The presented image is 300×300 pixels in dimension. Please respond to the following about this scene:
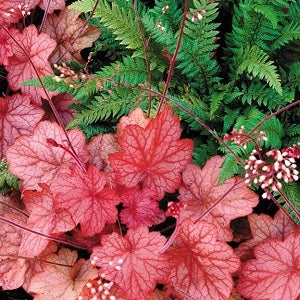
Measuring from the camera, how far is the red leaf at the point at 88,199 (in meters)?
1.54

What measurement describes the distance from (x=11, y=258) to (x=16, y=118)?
543 mm

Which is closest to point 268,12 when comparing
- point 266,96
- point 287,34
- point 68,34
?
point 287,34

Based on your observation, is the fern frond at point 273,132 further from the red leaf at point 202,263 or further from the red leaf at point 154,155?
the red leaf at point 202,263

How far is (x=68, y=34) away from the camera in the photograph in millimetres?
2129

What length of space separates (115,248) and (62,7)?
111 cm

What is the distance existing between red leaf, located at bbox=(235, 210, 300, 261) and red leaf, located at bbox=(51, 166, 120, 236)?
1.45 ft

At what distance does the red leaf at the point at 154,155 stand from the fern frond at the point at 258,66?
1.14 ft

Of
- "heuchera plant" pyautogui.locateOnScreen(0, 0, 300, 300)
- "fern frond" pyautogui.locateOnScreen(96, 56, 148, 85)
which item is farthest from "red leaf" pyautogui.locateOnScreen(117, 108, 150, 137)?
"fern frond" pyautogui.locateOnScreen(96, 56, 148, 85)

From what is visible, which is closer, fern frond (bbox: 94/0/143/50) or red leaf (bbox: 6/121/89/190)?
red leaf (bbox: 6/121/89/190)

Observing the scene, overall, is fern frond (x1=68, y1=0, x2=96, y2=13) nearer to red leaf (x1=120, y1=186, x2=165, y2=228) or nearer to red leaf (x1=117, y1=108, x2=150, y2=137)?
red leaf (x1=117, y1=108, x2=150, y2=137)

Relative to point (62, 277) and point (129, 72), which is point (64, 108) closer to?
point (129, 72)

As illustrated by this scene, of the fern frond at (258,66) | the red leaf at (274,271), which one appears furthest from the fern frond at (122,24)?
the red leaf at (274,271)

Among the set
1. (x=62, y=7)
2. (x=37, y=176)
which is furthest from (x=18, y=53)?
(x=37, y=176)

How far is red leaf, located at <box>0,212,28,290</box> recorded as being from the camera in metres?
1.68
